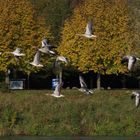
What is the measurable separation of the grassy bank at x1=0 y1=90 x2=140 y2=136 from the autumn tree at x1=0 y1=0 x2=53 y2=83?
14.5 meters

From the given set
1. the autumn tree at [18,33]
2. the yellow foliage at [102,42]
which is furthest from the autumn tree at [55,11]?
the yellow foliage at [102,42]

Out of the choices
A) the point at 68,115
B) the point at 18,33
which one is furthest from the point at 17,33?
the point at 68,115

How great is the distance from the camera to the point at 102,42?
292 ft

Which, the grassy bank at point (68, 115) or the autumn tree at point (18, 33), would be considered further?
the autumn tree at point (18, 33)

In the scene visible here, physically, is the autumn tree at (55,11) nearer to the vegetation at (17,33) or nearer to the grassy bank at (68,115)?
the vegetation at (17,33)

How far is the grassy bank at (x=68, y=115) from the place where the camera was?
6925 centimetres

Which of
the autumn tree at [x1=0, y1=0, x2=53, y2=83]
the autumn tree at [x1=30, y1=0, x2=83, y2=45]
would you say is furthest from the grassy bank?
the autumn tree at [x1=30, y1=0, x2=83, y2=45]

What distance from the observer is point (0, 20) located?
8888 centimetres

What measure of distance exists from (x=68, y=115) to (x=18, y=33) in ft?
71.1

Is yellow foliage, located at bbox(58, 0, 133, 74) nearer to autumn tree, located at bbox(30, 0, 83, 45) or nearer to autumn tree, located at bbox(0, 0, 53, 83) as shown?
autumn tree, located at bbox(0, 0, 53, 83)

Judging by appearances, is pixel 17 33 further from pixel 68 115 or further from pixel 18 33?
pixel 68 115

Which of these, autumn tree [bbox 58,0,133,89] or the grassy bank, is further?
autumn tree [bbox 58,0,133,89]

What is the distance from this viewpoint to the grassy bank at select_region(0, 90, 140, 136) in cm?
6925

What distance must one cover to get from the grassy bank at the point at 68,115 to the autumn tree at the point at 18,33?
572 inches
